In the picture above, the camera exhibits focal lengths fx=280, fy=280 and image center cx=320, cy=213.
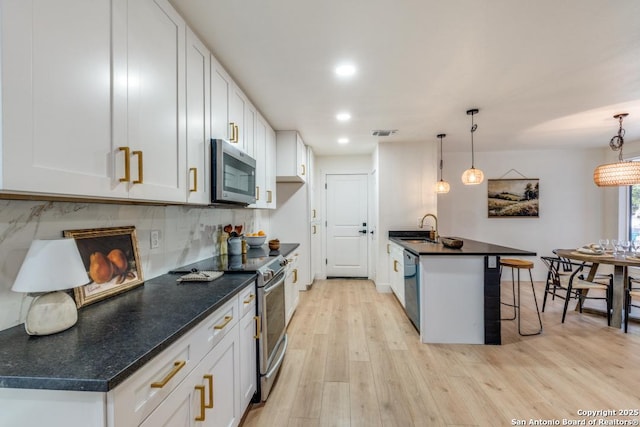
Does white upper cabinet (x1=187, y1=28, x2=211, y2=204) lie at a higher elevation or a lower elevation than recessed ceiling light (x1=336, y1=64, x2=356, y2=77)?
lower

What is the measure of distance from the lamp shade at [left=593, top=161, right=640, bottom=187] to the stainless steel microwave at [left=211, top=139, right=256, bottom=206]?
383 centimetres

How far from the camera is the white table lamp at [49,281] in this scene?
909mm

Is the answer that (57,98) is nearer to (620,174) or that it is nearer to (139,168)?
(139,168)

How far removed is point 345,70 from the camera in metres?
2.19

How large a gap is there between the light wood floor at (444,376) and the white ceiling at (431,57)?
2.40 meters

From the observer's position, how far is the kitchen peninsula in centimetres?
271

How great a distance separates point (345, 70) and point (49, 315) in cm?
222

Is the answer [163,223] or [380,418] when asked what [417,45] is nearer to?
[163,223]

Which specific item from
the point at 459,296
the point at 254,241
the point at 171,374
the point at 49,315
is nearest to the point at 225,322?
the point at 171,374

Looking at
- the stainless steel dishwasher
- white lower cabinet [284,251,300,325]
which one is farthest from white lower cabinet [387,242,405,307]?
white lower cabinet [284,251,300,325]

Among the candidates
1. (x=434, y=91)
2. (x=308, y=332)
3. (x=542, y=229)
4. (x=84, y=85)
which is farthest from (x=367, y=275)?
(x=84, y=85)

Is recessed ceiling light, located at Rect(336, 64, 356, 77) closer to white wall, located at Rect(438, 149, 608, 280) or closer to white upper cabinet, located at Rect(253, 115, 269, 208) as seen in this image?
white upper cabinet, located at Rect(253, 115, 269, 208)

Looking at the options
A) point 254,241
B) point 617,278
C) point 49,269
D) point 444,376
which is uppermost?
point 49,269

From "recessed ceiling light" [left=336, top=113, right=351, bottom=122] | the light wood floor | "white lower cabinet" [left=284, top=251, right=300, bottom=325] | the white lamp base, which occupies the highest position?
"recessed ceiling light" [left=336, top=113, right=351, bottom=122]
